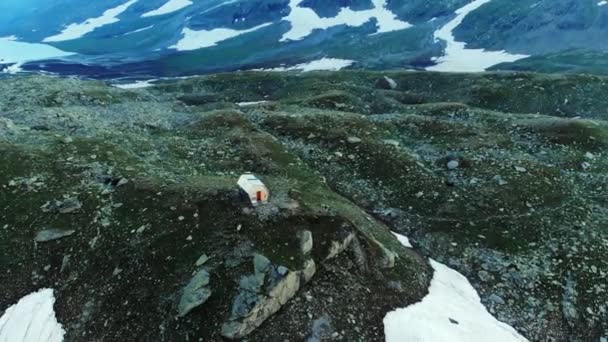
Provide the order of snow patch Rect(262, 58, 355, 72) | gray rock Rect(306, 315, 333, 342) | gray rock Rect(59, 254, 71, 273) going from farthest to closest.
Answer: snow patch Rect(262, 58, 355, 72), gray rock Rect(59, 254, 71, 273), gray rock Rect(306, 315, 333, 342)

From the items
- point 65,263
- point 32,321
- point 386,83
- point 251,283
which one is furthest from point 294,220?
point 386,83

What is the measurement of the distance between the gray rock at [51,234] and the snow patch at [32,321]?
2.90 meters

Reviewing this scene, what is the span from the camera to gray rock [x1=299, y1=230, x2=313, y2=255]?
19.9 meters

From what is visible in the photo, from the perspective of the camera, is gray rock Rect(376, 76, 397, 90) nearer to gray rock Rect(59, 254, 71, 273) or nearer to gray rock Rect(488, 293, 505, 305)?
gray rock Rect(488, 293, 505, 305)

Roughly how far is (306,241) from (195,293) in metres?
5.09

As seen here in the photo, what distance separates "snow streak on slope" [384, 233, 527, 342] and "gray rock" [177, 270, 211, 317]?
7.36 m

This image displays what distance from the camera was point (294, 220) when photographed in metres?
21.2

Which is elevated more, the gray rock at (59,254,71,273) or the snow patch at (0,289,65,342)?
the gray rock at (59,254,71,273)

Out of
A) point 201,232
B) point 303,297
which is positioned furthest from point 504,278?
point 201,232

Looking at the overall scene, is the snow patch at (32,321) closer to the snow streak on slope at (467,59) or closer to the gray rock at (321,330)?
the gray rock at (321,330)

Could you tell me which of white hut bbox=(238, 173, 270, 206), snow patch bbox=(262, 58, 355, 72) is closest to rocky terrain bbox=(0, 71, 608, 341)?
white hut bbox=(238, 173, 270, 206)

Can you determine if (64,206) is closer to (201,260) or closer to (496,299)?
(201,260)

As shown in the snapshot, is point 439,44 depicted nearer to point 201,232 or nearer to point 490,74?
point 490,74

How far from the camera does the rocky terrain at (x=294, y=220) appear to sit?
61.0 ft
